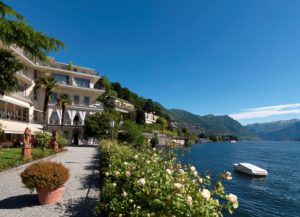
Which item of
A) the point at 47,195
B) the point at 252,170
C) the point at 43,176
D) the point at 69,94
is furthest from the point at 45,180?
the point at 69,94

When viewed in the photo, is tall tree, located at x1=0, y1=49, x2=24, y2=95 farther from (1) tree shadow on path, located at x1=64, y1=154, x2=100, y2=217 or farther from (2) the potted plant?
(1) tree shadow on path, located at x1=64, y1=154, x2=100, y2=217

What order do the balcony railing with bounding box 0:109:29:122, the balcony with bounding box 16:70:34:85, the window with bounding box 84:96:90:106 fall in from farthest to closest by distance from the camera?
the window with bounding box 84:96:90:106 < the balcony with bounding box 16:70:34:85 < the balcony railing with bounding box 0:109:29:122

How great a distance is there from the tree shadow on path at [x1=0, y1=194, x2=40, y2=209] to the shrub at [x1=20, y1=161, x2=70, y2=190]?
2.22 ft

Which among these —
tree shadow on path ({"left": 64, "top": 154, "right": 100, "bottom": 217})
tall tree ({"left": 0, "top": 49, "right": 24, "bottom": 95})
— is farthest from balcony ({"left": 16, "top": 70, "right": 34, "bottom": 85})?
tree shadow on path ({"left": 64, "top": 154, "right": 100, "bottom": 217})

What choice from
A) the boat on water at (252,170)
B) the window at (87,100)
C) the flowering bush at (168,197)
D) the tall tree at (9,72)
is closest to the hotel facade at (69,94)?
the window at (87,100)

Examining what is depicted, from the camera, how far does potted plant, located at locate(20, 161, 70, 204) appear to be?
7.40 m

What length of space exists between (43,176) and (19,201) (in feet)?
5.30

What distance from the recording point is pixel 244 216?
15.2 metres

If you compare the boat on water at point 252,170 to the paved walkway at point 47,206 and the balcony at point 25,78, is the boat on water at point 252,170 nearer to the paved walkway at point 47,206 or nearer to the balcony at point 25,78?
the paved walkway at point 47,206

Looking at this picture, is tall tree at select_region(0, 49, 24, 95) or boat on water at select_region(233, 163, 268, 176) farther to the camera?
boat on water at select_region(233, 163, 268, 176)

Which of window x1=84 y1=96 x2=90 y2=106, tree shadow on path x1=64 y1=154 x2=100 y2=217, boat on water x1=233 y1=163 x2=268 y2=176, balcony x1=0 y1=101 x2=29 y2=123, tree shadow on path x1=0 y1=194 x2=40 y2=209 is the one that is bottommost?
boat on water x1=233 y1=163 x2=268 y2=176

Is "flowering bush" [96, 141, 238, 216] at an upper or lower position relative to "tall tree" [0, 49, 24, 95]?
lower

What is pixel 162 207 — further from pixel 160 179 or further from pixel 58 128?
pixel 58 128

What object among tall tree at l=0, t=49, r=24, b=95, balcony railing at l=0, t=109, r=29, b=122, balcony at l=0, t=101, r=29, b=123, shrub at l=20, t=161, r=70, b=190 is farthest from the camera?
balcony at l=0, t=101, r=29, b=123
